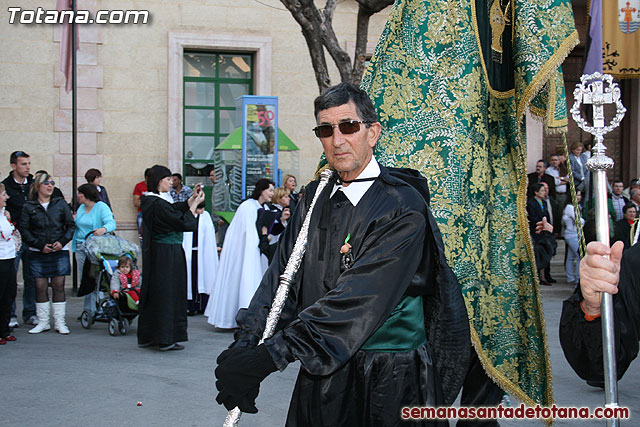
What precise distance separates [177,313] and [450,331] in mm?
5684

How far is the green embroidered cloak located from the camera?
11.5 ft

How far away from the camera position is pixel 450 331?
2762 mm

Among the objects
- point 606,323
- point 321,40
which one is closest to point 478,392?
point 606,323

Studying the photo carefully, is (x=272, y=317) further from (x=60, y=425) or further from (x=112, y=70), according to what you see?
(x=112, y=70)

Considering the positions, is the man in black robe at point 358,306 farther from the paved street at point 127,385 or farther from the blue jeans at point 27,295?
the blue jeans at point 27,295

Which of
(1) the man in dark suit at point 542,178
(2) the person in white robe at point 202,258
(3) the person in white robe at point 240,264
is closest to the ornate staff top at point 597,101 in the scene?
(3) the person in white robe at point 240,264

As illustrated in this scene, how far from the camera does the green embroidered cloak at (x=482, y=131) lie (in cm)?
351

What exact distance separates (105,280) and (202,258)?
155cm

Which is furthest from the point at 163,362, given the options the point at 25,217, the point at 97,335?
the point at 25,217

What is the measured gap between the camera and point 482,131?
11.9ft

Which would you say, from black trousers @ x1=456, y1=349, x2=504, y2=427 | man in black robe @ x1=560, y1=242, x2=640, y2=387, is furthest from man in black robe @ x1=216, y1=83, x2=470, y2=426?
black trousers @ x1=456, y1=349, x2=504, y2=427

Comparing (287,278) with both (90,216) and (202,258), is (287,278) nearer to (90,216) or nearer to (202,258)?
(90,216)

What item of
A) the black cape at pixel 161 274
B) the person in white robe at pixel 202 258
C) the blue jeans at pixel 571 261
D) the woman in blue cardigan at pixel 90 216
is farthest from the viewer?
the blue jeans at pixel 571 261

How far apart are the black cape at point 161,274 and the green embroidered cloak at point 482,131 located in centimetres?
477
